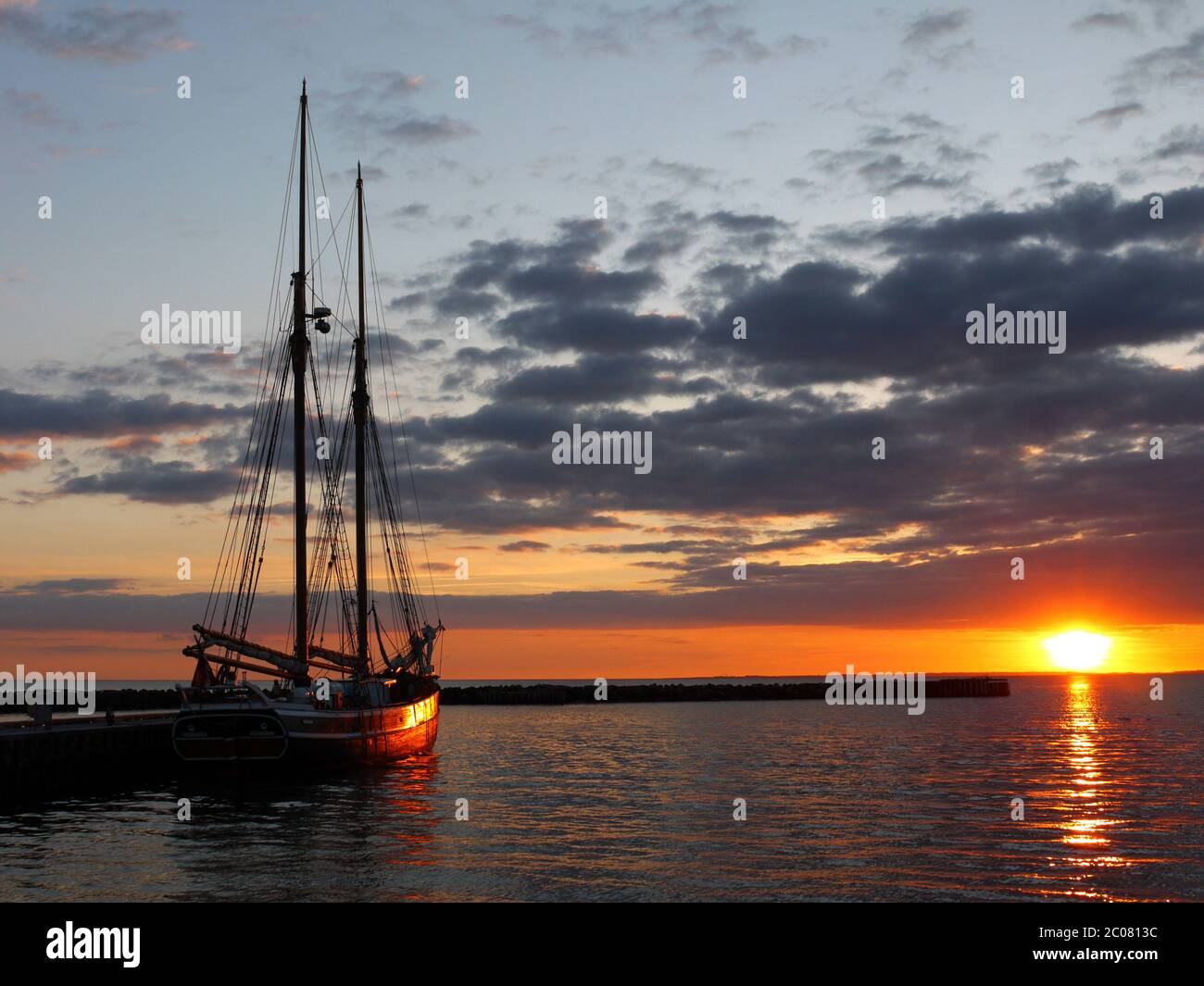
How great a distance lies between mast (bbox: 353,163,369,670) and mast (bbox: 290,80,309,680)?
1302 cm

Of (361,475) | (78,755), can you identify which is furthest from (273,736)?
(361,475)

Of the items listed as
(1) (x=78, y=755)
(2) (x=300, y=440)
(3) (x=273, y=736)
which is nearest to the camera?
(3) (x=273, y=736)

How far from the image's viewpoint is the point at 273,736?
5256 cm

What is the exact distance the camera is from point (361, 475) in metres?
84.3

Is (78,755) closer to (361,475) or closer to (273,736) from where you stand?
(273,736)

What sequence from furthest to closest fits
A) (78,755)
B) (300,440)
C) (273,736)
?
(300,440) → (78,755) → (273,736)

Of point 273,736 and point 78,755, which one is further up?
point 273,736

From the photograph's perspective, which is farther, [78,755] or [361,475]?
[361,475]

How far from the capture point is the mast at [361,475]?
268 feet

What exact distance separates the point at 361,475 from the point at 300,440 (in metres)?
17.0

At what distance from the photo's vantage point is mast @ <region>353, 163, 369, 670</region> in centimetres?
8181

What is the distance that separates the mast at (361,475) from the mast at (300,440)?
1302 centimetres

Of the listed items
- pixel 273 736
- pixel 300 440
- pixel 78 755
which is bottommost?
pixel 78 755
